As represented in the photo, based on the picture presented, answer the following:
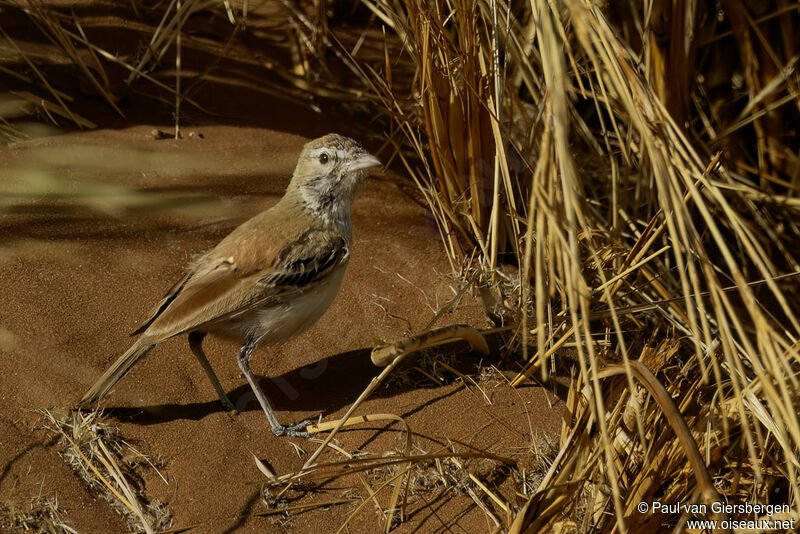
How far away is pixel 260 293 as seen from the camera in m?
3.81

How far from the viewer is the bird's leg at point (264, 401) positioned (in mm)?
3707

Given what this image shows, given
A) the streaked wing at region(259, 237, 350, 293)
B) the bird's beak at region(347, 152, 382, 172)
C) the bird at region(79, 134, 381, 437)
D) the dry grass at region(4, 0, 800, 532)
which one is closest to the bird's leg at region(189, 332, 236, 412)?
the bird at region(79, 134, 381, 437)

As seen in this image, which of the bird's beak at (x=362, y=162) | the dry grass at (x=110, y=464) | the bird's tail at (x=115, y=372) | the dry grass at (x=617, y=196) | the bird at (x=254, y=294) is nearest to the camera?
the dry grass at (x=617, y=196)

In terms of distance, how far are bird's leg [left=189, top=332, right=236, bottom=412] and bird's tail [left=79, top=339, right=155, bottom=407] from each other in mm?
327

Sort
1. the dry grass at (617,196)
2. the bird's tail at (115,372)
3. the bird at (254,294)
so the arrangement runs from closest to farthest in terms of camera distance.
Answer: the dry grass at (617,196) < the bird's tail at (115,372) < the bird at (254,294)

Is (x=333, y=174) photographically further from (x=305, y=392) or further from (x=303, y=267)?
(x=305, y=392)

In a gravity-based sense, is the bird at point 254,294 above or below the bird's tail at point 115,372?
above

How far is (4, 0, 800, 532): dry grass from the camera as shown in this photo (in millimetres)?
2453

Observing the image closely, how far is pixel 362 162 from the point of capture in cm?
422

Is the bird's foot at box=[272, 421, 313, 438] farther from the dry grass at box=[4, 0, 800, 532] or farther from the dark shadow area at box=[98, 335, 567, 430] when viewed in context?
the dry grass at box=[4, 0, 800, 532]

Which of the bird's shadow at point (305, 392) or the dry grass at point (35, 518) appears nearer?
the dry grass at point (35, 518)

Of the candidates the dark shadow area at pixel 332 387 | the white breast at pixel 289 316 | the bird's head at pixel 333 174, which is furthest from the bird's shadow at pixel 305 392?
the bird's head at pixel 333 174

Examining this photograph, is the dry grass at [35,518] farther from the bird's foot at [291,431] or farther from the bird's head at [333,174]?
the bird's head at [333,174]

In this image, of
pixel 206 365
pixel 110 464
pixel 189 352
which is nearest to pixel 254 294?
pixel 206 365
